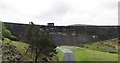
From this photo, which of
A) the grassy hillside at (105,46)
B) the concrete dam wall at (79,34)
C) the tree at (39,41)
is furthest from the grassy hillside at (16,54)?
the concrete dam wall at (79,34)

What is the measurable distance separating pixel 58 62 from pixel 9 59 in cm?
1149

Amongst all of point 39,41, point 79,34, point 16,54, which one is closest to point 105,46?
point 79,34

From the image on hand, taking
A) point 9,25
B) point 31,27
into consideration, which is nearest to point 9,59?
point 31,27

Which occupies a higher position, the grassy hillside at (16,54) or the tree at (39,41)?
the tree at (39,41)

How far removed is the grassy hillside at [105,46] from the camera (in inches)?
3863

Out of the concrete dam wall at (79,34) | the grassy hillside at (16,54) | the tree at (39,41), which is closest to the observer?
the tree at (39,41)

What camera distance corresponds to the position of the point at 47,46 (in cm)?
5709

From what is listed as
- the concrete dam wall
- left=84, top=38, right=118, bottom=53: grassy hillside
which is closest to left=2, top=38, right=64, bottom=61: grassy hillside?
left=84, top=38, right=118, bottom=53: grassy hillside

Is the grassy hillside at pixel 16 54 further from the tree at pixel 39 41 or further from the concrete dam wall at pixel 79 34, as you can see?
the concrete dam wall at pixel 79 34

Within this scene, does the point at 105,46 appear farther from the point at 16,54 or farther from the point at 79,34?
the point at 16,54

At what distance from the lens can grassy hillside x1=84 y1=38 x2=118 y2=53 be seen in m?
98.1

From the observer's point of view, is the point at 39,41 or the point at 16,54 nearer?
the point at 39,41

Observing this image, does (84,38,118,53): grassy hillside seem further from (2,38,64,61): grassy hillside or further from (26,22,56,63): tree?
(26,22,56,63): tree

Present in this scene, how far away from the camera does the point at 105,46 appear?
103500 millimetres
